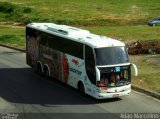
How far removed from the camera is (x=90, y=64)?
2144cm

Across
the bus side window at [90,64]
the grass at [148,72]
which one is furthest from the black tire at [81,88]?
the grass at [148,72]

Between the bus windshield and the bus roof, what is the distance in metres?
0.22

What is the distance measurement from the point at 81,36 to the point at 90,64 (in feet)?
8.53

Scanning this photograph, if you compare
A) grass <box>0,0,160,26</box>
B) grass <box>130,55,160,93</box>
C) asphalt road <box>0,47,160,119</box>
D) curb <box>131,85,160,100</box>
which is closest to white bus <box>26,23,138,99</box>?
asphalt road <box>0,47,160,119</box>

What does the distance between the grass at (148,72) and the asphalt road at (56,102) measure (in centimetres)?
115

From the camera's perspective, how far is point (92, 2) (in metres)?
82.8

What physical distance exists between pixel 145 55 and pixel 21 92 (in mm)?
12657

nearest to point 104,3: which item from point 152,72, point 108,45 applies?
point 152,72

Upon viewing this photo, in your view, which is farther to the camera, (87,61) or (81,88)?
(81,88)

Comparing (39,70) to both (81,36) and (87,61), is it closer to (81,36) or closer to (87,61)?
(81,36)

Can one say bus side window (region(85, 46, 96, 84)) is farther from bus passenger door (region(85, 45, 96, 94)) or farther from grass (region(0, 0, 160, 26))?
grass (region(0, 0, 160, 26))

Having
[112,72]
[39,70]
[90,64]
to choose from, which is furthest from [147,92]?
[39,70]

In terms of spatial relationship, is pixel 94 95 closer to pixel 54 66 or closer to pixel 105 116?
pixel 105 116

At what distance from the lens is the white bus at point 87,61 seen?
830 inches
